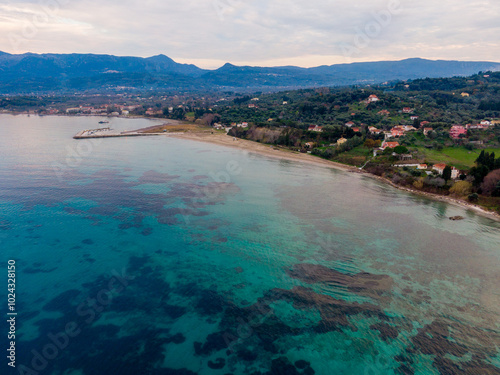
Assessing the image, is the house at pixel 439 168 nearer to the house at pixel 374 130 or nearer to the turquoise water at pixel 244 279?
the turquoise water at pixel 244 279

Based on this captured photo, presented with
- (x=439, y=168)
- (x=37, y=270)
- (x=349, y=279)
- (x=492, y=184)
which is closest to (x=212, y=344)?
(x=349, y=279)

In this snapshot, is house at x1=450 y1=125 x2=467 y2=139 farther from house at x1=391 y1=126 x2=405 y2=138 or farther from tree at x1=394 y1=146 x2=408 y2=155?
tree at x1=394 y1=146 x2=408 y2=155

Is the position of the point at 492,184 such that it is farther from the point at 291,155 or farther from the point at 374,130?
the point at 291,155

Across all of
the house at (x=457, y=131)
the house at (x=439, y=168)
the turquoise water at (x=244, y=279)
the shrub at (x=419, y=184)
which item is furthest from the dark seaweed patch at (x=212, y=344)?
the house at (x=457, y=131)

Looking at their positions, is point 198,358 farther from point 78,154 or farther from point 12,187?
point 78,154

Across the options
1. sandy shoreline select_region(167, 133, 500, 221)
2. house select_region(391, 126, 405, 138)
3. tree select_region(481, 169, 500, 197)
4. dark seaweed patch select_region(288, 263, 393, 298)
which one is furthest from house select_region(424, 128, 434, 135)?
dark seaweed patch select_region(288, 263, 393, 298)

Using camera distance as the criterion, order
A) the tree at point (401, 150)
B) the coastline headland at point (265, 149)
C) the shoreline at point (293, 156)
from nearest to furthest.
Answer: the shoreline at point (293, 156) → the coastline headland at point (265, 149) → the tree at point (401, 150)
